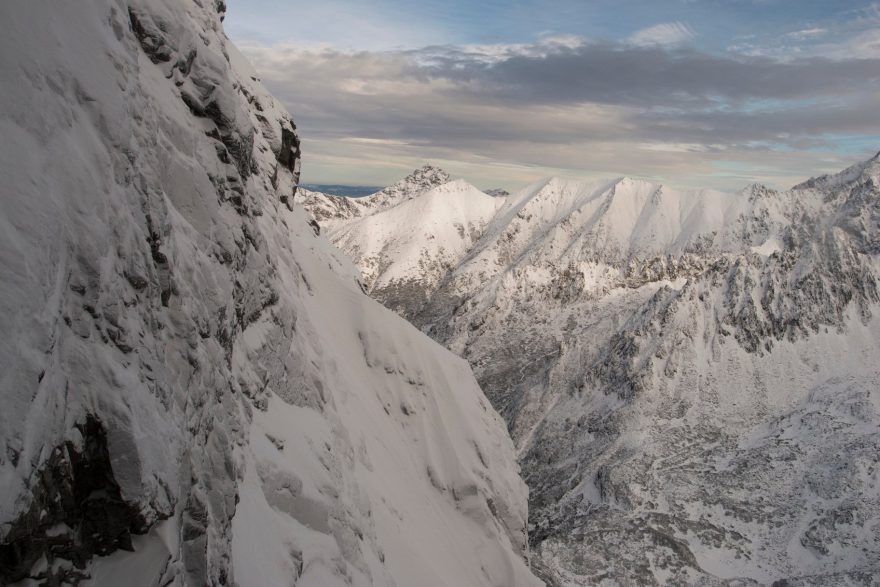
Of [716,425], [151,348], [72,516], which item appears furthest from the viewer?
[716,425]

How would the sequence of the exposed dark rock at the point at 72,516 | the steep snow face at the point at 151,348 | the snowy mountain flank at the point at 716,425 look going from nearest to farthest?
the exposed dark rock at the point at 72,516 < the steep snow face at the point at 151,348 < the snowy mountain flank at the point at 716,425

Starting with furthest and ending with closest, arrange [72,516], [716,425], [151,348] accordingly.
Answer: [716,425]
[151,348]
[72,516]

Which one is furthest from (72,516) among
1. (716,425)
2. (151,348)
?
(716,425)

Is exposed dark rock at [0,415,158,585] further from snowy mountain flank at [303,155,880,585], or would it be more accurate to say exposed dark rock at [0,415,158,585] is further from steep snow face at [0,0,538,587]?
snowy mountain flank at [303,155,880,585]

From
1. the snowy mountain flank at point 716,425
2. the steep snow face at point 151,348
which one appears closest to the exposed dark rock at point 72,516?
the steep snow face at point 151,348

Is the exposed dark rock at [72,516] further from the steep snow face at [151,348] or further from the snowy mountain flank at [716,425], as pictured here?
the snowy mountain flank at [716,425]

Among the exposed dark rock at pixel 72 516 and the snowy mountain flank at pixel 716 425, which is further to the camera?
the snowy mountain flank at pixel 716 425

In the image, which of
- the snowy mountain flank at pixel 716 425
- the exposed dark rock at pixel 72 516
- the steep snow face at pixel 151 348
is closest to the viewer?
the exposed dark rock at pixel 72 516

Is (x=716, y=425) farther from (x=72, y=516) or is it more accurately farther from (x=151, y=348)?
(x=72, y=516)

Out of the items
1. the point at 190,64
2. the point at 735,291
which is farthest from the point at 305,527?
the point at 735,291
